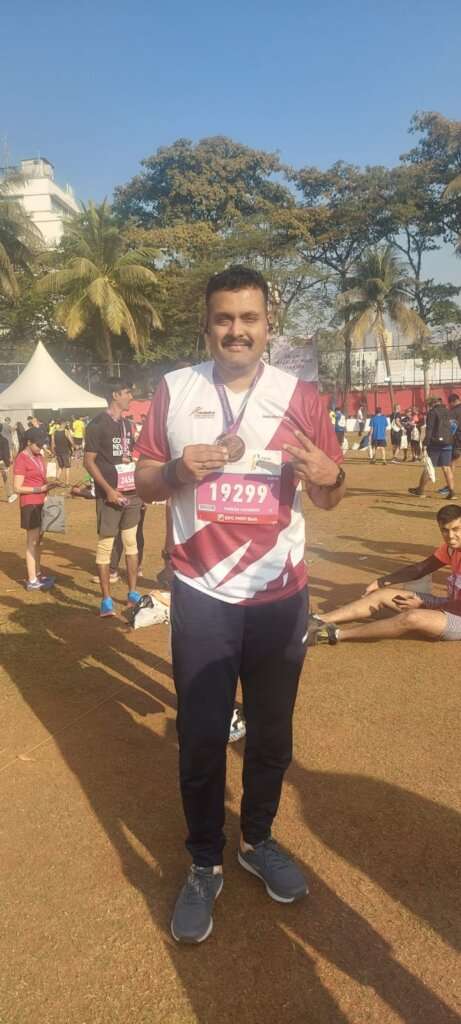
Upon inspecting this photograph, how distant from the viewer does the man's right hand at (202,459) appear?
2.10 meters

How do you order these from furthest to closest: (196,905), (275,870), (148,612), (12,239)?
(12,239)
(148,612)
(275,870)
(196,905)

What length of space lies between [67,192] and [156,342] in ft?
170

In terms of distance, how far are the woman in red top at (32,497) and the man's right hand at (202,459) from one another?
5.43 meters

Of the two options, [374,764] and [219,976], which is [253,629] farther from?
[374,764]

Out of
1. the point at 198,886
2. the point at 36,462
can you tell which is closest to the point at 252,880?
the point at 198,886

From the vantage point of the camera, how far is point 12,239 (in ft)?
112

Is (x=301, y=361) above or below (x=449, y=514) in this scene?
above

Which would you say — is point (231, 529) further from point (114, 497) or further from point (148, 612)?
point (114, 497)

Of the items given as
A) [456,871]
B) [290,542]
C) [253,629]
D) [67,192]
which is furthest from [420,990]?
[67,192]

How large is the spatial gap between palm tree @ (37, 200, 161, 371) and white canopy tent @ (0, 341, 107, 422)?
6.63m

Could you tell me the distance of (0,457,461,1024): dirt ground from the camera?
219 cm

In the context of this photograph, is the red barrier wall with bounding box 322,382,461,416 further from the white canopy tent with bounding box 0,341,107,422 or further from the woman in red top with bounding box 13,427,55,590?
the woman in red top with bounding box 13,427,55,590

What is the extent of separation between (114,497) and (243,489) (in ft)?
12.9

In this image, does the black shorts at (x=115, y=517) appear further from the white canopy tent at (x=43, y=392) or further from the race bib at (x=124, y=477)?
the white canopy tent at (x=43, y=392)
